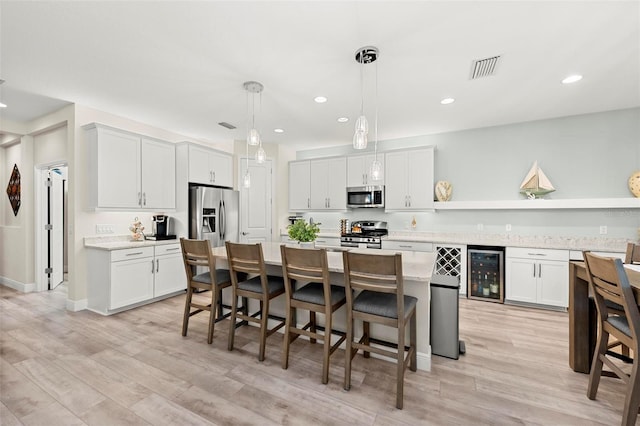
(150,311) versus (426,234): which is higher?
(426,234)

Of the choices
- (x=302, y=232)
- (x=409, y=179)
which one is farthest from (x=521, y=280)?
(x=302, y=232)

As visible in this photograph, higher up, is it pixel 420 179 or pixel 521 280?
pixel 420 179

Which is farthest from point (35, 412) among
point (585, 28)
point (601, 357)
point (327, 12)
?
point (585, 28)

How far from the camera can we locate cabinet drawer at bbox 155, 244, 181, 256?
393cm

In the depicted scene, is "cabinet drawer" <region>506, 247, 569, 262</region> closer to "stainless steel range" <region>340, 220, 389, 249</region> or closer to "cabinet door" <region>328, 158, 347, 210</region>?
"stainless steel range" <region>340, 220, 389, 249</region>

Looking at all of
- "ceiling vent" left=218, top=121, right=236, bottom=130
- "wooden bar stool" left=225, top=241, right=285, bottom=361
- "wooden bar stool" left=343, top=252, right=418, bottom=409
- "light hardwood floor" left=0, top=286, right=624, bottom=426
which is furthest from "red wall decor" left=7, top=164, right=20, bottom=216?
"wooden bar stool" left=343, top=252, right=418, bottom=409

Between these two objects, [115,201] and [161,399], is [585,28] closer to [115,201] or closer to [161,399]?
[161,399]

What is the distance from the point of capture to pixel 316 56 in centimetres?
243

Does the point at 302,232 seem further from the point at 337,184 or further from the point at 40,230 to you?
the point at 40,230

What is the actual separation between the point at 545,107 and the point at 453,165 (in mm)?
1401

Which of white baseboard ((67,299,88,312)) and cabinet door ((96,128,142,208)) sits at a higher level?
cabinet door ((96,128,142,208))

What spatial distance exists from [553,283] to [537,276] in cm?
18

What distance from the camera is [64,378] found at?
7.00 ft

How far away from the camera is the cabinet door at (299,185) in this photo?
5613 millimetres
